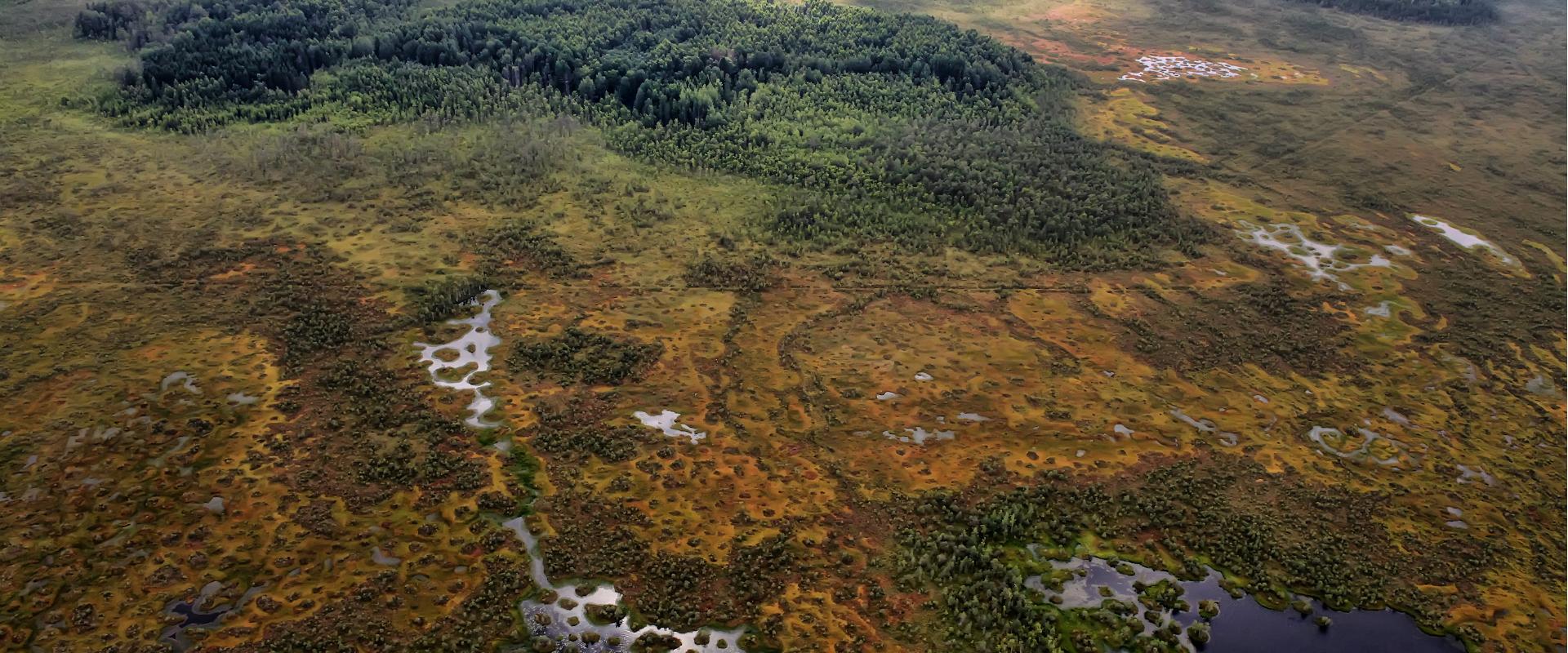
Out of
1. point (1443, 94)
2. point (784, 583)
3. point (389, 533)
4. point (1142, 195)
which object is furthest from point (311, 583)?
point (1443, 94)

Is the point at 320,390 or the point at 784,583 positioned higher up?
the point at 320,390

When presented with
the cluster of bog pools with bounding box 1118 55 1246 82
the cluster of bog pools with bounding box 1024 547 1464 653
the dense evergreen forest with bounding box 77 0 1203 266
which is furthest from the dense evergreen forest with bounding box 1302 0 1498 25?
the cluster of bog pools with bounding box 1024 547 1464 653

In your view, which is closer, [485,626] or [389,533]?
[485,626]

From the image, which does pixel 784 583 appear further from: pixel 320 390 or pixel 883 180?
pixel 883 180

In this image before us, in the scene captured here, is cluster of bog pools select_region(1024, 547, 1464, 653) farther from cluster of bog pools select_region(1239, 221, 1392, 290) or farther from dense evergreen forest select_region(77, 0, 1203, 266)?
cluster of bog pools select_region(1239, 221, 1392, 290)

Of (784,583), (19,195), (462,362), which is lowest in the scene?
(784,583)

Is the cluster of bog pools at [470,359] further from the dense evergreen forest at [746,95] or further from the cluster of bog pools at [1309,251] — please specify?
the cluster of bog pools at [1309,251]
